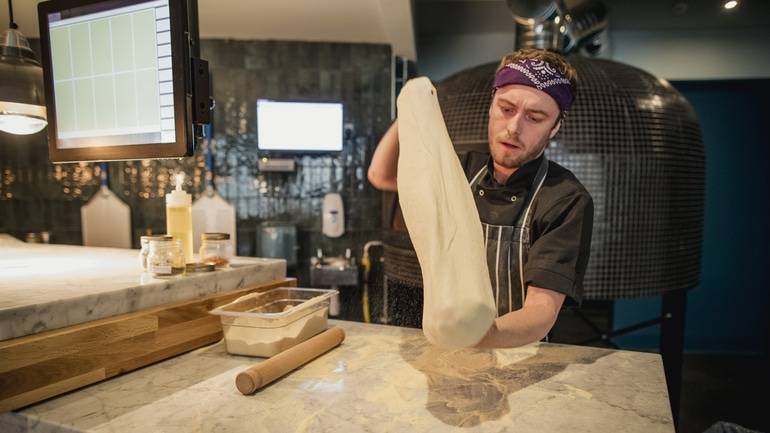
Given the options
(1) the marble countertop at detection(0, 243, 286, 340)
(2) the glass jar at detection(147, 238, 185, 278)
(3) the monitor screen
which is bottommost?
(1) the marble countertop at detection(0, 243, 286, 340)

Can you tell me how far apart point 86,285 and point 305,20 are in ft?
8.71

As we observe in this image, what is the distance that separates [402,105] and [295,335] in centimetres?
61

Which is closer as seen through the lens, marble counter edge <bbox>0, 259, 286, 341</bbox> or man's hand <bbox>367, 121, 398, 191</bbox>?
marble counter edge <bbox>0, 259, 286, 341</bbox>

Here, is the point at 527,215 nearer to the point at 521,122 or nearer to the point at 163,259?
the point at 521,122

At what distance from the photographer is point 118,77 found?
1.11 m

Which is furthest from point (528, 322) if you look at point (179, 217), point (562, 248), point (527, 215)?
point (179, 217)

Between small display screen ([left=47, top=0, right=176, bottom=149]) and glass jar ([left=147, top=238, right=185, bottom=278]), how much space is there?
0.27m

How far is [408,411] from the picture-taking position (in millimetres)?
779

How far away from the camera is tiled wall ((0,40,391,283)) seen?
11.7 ft

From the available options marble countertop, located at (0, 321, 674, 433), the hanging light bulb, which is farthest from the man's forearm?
the hanging light bulb

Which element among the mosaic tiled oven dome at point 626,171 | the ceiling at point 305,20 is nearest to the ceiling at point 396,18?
the ceiling at point 305,20

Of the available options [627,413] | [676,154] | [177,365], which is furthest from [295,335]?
[676,154]

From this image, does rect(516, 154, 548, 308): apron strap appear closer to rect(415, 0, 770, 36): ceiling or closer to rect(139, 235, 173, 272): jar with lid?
rect(139, 235, 173, 272): jar with lid

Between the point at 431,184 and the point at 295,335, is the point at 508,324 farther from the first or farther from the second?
the point at 295,335
